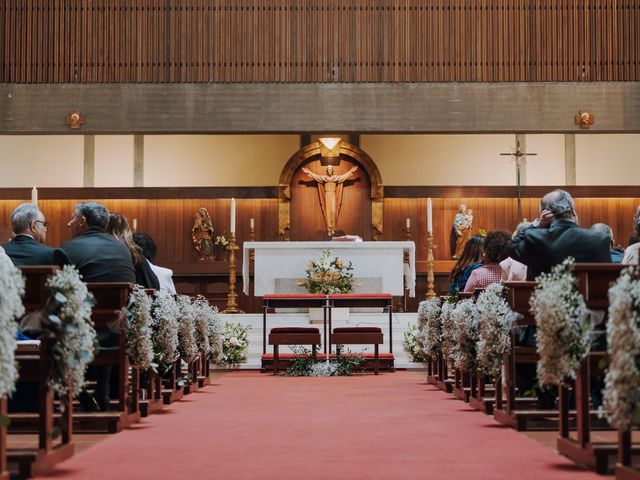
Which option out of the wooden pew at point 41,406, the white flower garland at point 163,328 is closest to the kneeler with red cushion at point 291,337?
the white flower garland at point 163,328

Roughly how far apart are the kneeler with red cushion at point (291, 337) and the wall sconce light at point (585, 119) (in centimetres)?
710

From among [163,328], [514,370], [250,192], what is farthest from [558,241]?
[250,192]

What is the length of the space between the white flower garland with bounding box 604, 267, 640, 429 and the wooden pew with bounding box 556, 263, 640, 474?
1.83 ft

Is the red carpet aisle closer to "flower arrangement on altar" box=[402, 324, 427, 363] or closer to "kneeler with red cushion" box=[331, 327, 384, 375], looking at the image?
"kneeler with red cushion" box=[331, 327, 384, 375]

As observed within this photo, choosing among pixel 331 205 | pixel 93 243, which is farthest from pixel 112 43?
pixel 93 243

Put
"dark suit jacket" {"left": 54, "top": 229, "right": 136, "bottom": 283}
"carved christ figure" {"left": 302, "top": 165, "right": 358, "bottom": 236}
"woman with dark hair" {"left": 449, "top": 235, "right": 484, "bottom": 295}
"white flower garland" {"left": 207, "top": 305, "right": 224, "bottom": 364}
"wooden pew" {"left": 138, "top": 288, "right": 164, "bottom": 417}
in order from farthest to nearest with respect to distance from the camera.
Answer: "carved christ figure" {"left": 302, "top": 165, "right": 358, "bottom": 236}
"white flower garland" {"left": 207, "top": 305, "right": 224, "bottom": 364}
"woman with dark hair" {"left": 449, "top": 235, "right": 484, "bottom": 295}
"wooden pew" {"left": 138, "top": 288, "right": 164, "bottom": 417}
"dark suit jacket" {"left": 54, "top": 229, "right": 136, "bottom": 283}

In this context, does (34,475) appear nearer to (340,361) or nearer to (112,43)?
(340,361)

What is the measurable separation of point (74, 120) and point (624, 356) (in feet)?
43.9

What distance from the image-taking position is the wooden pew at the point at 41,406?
398cm

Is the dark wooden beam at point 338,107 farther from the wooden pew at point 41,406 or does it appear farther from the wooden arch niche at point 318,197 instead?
the wooden pew at point 41,406

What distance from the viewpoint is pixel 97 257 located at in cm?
614


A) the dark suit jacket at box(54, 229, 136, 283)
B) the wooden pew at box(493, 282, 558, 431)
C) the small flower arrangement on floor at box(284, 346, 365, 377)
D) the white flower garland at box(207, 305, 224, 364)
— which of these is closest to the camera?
the wooden pew at box(493, 282, 558, 431)

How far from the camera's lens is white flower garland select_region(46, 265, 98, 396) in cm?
426

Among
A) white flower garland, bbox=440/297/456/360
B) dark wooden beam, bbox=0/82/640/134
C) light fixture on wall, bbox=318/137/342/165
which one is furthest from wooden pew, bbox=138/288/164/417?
light fixture on wall, bbox=318/137/342/165
